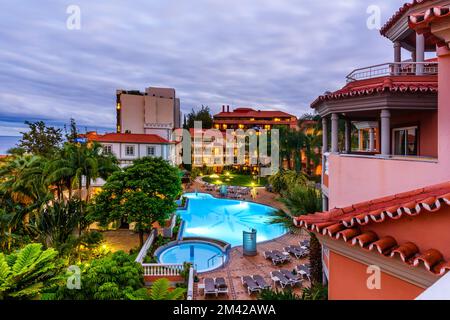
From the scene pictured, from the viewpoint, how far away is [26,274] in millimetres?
7719

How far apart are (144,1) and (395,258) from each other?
12.2m

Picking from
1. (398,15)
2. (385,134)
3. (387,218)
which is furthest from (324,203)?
(398,15)

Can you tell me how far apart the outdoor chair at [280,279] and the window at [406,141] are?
8482mm

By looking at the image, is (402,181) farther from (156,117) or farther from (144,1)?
(156,117)

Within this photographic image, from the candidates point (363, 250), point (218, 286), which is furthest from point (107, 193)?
point (363, 250)

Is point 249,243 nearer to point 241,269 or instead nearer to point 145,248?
point 241,269

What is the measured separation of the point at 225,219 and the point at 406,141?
70.3ft

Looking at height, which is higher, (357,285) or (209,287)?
(357,285)

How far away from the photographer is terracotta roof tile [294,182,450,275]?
3615mm

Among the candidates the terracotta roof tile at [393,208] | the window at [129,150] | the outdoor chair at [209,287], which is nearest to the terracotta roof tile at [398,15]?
the terracotta roof tile at [393,208]

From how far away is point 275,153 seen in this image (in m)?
45.2

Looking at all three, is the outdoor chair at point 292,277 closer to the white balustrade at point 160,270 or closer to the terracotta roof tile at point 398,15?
the white balustrade at point 160,270

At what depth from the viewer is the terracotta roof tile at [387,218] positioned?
3615mm

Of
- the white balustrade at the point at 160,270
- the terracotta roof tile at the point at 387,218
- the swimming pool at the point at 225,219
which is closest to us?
the terracotta roof tile at the point at 387,218
